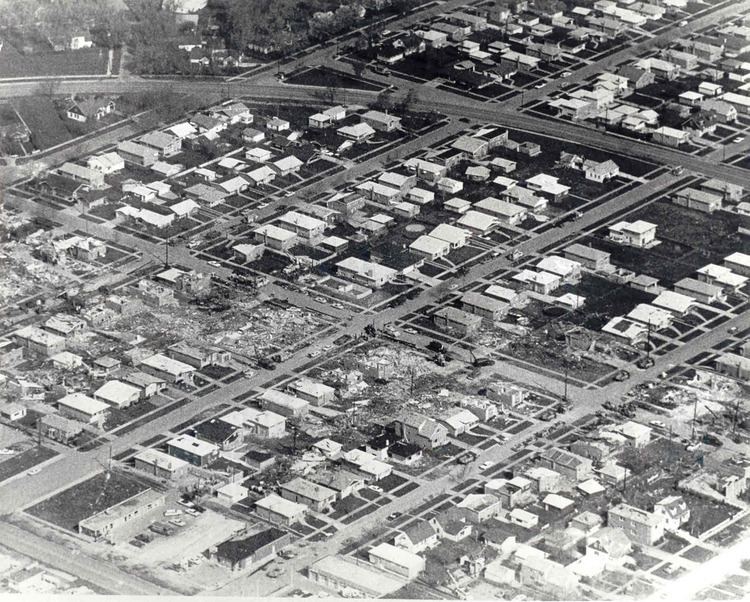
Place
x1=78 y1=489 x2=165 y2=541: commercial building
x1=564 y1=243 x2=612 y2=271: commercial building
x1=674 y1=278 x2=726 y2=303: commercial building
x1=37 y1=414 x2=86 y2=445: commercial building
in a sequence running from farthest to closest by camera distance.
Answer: x1=564 y1=243 x2=612 y2=271: commercial building, x1=674 y1=278 x2=726 y2=303: commercial building, x1=37 y1=414 x2=86 y2=445: commercial building, x1=78 y1=489 x2=165 y2=541: commercial building

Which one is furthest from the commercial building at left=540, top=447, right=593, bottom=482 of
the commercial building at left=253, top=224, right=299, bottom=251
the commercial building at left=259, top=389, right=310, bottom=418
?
the commercial building at left=253, top=224, right=299, bottom=251

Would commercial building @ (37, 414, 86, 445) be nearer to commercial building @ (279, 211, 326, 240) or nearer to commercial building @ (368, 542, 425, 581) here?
commercial building @ (368, 542, 425, 581)

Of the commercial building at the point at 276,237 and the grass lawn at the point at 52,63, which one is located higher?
the grass lawn at the point at 52,63

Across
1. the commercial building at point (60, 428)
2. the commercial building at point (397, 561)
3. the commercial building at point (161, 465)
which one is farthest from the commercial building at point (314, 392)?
the commercial building at point (397, 561)

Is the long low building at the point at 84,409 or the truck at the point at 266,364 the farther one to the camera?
the truck at the point at 266,364

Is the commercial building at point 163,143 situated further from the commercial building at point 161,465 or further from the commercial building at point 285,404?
the commercial building at point 161,465

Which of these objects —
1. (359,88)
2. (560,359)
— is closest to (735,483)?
(560,359)
